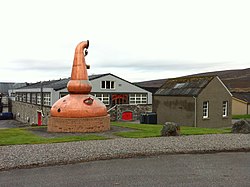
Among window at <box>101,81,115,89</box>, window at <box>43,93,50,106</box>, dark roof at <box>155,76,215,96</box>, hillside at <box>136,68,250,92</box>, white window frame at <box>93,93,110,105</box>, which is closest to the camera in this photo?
dark roof at <box>155,76,215,96</box>

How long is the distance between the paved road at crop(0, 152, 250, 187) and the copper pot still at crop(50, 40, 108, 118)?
28.5ft

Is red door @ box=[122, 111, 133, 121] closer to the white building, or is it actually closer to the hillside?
the white building

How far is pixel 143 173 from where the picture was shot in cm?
787

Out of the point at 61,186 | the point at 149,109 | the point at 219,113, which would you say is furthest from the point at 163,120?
the point at 61,186

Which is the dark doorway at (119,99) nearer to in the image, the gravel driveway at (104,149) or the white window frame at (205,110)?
the white window frame at (205,110)

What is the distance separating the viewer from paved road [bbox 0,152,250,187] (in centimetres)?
707

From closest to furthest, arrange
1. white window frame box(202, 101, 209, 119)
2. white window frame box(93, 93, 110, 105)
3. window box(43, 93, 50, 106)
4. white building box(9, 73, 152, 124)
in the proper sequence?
Answer: white window frame box(202, 101, 209, 119) < white building box(9, 73, 152, 124) < window box(43, 93, 50, 106) < white window frame box(93, 93, 110, 105)

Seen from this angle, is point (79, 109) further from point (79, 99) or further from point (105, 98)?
point (105, 98)

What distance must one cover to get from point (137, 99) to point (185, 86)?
502 inches

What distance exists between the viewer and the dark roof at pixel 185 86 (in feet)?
87.7

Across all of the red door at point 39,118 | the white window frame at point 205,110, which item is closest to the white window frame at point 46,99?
the red door at point 39,118

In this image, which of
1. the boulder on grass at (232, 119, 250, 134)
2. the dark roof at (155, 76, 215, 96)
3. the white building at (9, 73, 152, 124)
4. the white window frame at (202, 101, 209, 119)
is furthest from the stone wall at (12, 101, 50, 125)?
the boulder on grass at (232, 119, 250, 134)

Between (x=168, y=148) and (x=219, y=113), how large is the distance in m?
18.6

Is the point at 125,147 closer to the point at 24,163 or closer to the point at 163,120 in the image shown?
the point at 24,163
